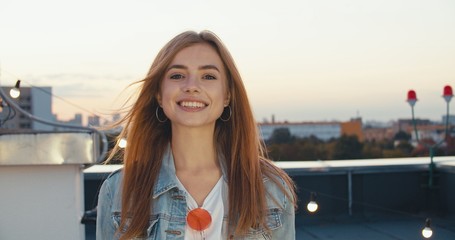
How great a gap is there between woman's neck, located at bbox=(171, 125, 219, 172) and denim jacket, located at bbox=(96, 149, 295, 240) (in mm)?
36

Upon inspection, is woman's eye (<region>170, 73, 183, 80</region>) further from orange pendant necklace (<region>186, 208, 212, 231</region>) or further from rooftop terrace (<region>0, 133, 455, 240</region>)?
rooftop terrace (<region>0, 133, 455, 240</region>)

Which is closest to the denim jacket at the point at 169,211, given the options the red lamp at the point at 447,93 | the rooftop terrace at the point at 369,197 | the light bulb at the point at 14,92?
the light bulb at the point at 14,92

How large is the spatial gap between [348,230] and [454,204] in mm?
1227

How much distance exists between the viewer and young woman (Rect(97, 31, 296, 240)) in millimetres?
1688

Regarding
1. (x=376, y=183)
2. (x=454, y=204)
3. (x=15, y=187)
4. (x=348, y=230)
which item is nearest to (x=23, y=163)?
(x=15, y=187)

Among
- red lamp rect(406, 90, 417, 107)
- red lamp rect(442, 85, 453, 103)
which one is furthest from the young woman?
red lamp rect(442, 85, 453, 103)

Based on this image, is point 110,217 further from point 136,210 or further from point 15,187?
point 15,187

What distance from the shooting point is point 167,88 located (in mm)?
1693

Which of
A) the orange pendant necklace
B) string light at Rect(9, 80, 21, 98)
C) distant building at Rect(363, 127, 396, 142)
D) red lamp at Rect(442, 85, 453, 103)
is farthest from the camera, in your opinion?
distant building at Rect(363, 127, 396, 142)

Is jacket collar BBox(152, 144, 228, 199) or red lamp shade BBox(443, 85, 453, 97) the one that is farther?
red lamp shade BBox(443, 85, 453, 97)

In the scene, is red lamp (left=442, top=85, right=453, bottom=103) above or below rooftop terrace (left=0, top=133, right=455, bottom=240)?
above

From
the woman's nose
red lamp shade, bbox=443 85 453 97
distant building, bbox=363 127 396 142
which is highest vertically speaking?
red lamp shade, bbox=443 85 453 97

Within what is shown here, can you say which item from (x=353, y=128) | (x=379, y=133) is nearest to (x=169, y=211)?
(x=353, y=128)

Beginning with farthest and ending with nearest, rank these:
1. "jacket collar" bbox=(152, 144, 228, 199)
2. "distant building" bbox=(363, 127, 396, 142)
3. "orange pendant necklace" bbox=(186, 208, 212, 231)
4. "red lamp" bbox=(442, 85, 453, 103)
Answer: "distant building" bbox=(363, 127, 396, 142) < "red lamp" bbox=(442, 85, 453, 103) < "jacket collar" bbox=(152, 144, 228, 199) < "orange pendant necklace" bbox=(186, 208, 212, 231)
